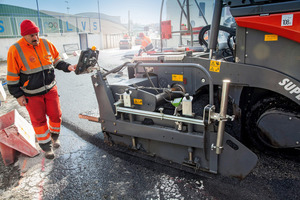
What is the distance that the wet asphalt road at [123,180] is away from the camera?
2318 mm

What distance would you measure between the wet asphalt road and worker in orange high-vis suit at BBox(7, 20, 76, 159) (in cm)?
37

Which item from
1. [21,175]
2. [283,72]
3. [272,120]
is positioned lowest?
[21,175]

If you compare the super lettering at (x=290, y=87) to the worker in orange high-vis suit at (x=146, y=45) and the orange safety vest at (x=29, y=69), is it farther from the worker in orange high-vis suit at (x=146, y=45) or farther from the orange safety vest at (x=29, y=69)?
the worker in orange high-vis suit at (x=146, y=45)

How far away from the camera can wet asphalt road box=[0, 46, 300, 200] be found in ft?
7.61

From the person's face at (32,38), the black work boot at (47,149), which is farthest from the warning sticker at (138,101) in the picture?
the person's face at (32,38)

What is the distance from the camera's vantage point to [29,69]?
305 cm

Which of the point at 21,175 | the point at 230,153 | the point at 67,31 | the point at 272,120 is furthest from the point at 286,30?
the point at 67,31

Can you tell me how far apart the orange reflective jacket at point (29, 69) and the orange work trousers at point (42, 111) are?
0.10m

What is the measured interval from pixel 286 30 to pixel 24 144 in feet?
10.7

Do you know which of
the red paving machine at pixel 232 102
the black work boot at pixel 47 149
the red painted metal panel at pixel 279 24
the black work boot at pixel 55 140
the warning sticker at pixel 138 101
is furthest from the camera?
the black work boot at pixel 55 140

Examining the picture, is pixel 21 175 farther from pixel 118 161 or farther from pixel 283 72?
pixel 283 72

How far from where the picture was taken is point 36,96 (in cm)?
315

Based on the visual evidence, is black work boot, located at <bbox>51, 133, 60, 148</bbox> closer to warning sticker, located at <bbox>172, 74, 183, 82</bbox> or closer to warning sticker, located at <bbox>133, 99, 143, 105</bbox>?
warning sticker, located at <bbox>133, 99, 143, 105</bbox>

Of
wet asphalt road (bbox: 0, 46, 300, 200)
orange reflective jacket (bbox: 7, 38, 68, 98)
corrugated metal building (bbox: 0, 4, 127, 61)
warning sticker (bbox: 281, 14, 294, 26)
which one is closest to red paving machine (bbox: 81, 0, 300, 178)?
warning sticker (bbox: 281, 14, 294, 26)
